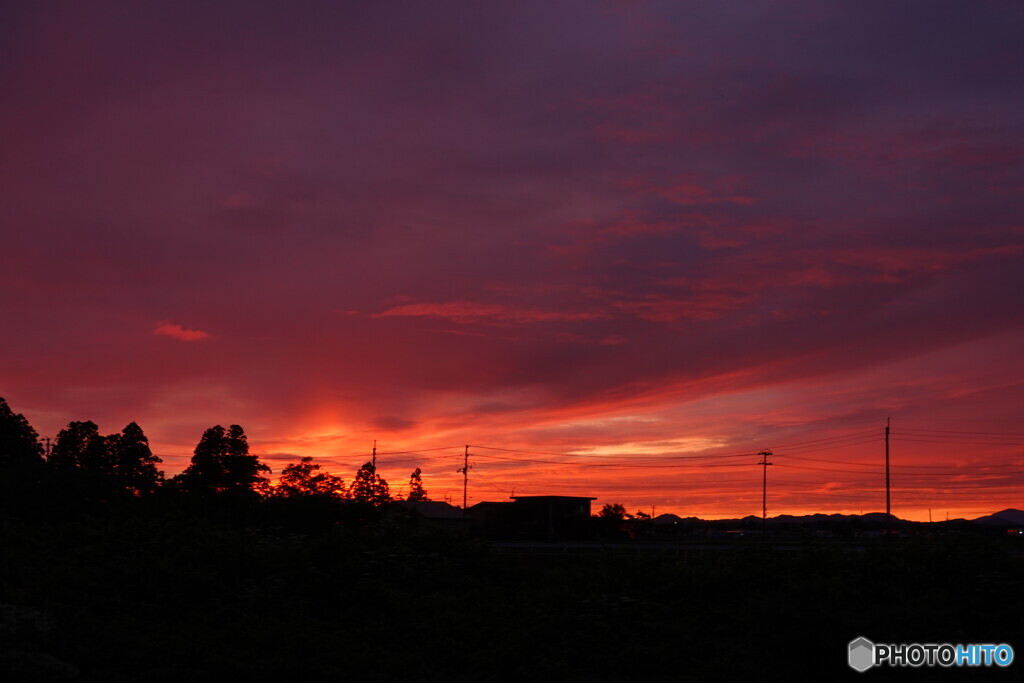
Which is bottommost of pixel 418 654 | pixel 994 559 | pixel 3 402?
pixel 418 654

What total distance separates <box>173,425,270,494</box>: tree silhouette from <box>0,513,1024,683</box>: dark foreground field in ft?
245

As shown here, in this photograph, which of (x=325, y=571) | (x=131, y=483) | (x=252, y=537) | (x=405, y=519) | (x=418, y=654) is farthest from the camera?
(x=131, y=483)

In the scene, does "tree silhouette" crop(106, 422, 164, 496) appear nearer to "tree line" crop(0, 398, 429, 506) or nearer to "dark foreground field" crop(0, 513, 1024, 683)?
"tree line" crop(0, 398, 429, 506)

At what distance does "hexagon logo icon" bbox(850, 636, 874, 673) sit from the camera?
51.8ft

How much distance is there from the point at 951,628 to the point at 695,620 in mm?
5452

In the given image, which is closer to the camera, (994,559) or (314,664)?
(314,664)

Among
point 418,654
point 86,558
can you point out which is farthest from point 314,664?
point 86,558

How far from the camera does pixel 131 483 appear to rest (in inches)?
2164

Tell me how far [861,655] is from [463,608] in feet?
33.4

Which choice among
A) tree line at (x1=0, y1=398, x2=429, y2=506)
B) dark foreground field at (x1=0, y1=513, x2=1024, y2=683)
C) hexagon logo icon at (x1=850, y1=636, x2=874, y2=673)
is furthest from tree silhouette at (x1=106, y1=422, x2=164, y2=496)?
hexagon logo icon at (x1=850, y1=636, x2=874, y2=673)

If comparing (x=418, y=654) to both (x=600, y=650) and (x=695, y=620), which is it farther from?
(x=695, y=620)

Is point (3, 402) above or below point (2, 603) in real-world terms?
above

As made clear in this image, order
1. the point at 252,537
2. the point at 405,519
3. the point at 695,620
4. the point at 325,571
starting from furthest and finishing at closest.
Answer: the point at 405,519
the point at 252,537
the point at 325,571
the point at 695,620

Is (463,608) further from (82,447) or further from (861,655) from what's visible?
(82,447)
